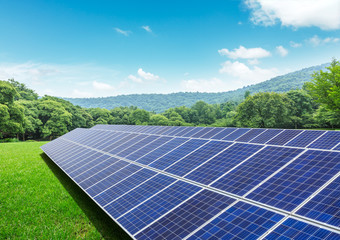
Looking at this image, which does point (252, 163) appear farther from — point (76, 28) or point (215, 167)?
point (76, 28)

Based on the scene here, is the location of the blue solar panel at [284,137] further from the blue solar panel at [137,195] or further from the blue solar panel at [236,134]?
the blue solar panel at [137,195]

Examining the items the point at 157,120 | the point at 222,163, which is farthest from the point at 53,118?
the point at 222,163

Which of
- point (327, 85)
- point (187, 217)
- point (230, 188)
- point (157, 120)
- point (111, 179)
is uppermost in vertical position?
point (327, 85)

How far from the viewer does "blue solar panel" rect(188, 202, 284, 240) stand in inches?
181

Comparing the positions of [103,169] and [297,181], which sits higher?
[297,181]

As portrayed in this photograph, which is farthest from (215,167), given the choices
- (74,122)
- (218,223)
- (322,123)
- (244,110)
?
(74,122)

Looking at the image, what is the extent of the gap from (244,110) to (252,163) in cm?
5525

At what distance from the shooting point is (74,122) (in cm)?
7688

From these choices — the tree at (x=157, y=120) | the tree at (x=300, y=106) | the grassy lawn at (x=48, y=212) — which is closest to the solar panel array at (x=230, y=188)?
the grassy lawn at (x=48, y=212)

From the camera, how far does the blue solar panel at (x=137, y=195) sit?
7180 millimetres

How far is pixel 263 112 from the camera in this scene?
2263 inches

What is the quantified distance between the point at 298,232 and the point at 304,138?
6.38 m

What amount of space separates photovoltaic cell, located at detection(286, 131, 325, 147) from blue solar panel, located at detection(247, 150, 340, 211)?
1.48 m

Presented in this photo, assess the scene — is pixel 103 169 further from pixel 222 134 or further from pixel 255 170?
pixel 255 170
